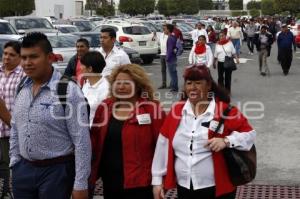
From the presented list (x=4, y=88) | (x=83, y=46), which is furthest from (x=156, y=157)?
(x=83, y=46)

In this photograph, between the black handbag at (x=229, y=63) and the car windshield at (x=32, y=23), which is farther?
the car windshield at (x=32, y=23)

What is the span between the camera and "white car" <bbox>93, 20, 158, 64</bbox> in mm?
22859

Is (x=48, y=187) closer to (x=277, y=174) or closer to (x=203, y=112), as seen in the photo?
(x=203, y=112)

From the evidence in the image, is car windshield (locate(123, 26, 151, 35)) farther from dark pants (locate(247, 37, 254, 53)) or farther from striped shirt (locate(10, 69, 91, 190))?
striped shirt (locate(10, 69, 91, 190))

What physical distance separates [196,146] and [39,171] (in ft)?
3.56

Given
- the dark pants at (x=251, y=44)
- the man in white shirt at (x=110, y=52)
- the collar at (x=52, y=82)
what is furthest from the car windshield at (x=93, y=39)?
the collar at (x=52, y=82)

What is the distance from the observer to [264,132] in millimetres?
10289

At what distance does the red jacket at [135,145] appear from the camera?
4348 mm

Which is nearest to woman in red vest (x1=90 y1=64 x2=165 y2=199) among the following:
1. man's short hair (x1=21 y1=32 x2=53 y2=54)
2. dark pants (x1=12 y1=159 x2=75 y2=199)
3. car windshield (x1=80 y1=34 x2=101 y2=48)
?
dark pants (x1=12 y1=159 x2=75 y2=199)

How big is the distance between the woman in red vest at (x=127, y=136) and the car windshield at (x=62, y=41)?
12.2 m

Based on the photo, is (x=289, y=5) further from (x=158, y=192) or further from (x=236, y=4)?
(x=236, y=4)

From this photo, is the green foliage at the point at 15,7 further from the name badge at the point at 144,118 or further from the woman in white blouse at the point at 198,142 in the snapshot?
the woman in white blouse at the point at 198,142

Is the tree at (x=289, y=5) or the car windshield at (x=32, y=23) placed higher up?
the tree at (x=289, y=5)

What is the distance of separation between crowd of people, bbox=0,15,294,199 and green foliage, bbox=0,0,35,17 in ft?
128
